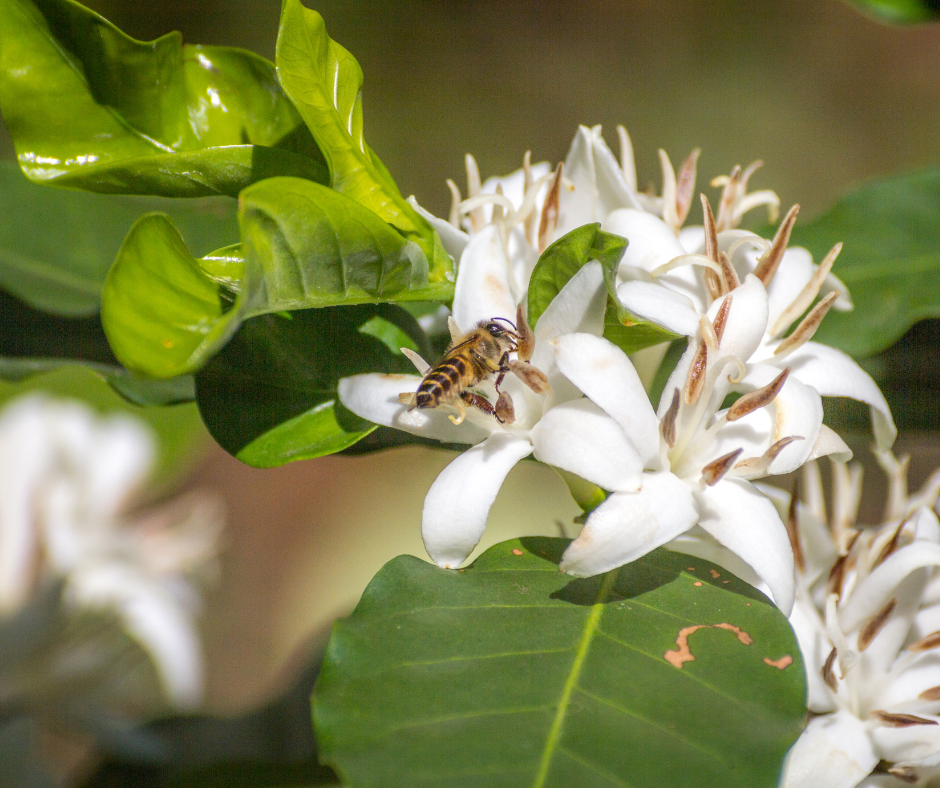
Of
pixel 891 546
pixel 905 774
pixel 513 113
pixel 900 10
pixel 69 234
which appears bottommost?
pixel 513 113

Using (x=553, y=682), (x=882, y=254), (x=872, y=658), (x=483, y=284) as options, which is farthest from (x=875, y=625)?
(x=882, y=254)

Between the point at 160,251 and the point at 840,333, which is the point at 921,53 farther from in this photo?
the point at 160,251

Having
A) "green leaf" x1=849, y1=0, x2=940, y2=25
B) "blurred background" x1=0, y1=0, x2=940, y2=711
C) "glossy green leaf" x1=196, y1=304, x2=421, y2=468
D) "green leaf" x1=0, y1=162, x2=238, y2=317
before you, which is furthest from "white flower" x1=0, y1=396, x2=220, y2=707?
"blurred background" x1=0, y1=0, x2=940, y2=711

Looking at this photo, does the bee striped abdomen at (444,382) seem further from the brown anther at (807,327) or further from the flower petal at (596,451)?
the brown anther at (807,327)

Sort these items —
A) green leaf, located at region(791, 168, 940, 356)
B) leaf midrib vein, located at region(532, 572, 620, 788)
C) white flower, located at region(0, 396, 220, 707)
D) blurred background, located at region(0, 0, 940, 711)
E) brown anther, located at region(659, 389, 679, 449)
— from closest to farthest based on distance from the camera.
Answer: leaf midrib vein, located at region(532, 572, 620, 788)
brown anther, located at region(659, 389, 679, 449)
green leaf, located at region(791, 168, 940, 356)
white flower, located at region(0, 396, 220, 707)
blurred background, located at region(0, 0, 940, 711)

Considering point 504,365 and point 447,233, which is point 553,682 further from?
point 447,233

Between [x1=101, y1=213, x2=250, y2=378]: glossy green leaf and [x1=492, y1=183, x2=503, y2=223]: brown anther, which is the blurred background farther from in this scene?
[x1=101, y1=213, x2=250, y2=378]: glossy green leaf
